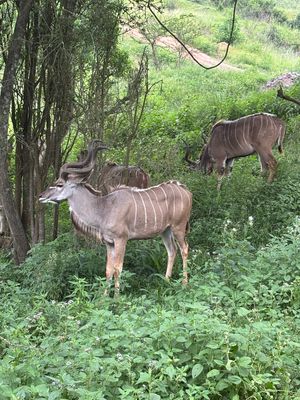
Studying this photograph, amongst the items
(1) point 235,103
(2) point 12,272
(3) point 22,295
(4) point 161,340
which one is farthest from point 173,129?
(4) point 161,340

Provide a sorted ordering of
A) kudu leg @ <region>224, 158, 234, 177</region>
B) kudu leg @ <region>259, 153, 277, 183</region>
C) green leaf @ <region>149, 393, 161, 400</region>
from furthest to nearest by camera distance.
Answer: kudu leg @ <region>224, 158, 234, 177</region> < kudu leg @ <region>259, 153, 277, 183</region> < green leaf @ <region>149, 393, 161, 400</region>

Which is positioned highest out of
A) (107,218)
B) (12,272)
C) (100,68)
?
(100,68)

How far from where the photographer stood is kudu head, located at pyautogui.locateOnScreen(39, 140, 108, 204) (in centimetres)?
552

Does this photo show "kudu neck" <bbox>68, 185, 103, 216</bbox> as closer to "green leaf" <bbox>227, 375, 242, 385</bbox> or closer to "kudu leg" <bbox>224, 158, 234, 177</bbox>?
"green leaf" <bbox>227, 375, 242, 385</bbox>

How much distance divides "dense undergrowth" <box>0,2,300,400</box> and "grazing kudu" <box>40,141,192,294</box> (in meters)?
0.22

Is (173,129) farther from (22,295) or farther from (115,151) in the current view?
(22,295)

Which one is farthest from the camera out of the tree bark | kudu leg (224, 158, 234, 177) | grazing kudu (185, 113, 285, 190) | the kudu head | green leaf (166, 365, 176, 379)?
kudu leg (224, 158, 234, 177)

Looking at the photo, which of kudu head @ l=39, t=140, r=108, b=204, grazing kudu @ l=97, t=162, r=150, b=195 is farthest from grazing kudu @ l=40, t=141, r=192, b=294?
grazing kudu @ l=97, t=162, r=150, b=195

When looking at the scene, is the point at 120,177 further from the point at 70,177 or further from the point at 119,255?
the point at 119,255

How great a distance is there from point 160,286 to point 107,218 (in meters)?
0.72

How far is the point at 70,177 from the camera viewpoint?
18.4 feet

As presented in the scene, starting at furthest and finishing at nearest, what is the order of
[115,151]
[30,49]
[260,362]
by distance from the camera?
[115,151], [30,49], [260,362]

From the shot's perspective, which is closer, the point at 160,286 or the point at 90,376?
the point at 90,376

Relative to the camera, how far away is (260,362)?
10.2 feet
